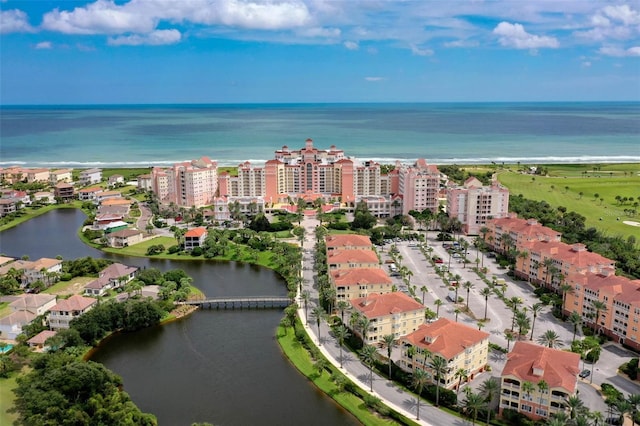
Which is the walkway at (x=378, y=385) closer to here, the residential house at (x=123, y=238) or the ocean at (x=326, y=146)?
the residential house at (x=123, y=238)

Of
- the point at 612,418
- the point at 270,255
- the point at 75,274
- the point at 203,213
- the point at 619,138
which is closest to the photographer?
the point at 612,418

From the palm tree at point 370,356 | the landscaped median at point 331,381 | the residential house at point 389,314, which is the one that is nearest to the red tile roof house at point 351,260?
the residential house at point 389,314

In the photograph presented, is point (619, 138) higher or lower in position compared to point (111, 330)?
higher

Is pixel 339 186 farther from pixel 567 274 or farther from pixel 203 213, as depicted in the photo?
pixel 567 274

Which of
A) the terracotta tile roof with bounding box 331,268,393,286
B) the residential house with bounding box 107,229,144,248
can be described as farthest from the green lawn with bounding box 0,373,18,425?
the residential house with bounding box 107,229,144,248

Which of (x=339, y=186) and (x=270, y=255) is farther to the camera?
(x=339, y=186)

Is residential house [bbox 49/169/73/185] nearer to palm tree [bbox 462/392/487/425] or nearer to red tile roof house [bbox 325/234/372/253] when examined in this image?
red tile roof house [bbox 325/234/372/253]

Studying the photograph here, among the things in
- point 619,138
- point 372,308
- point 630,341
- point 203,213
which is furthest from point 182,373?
point 619,138
